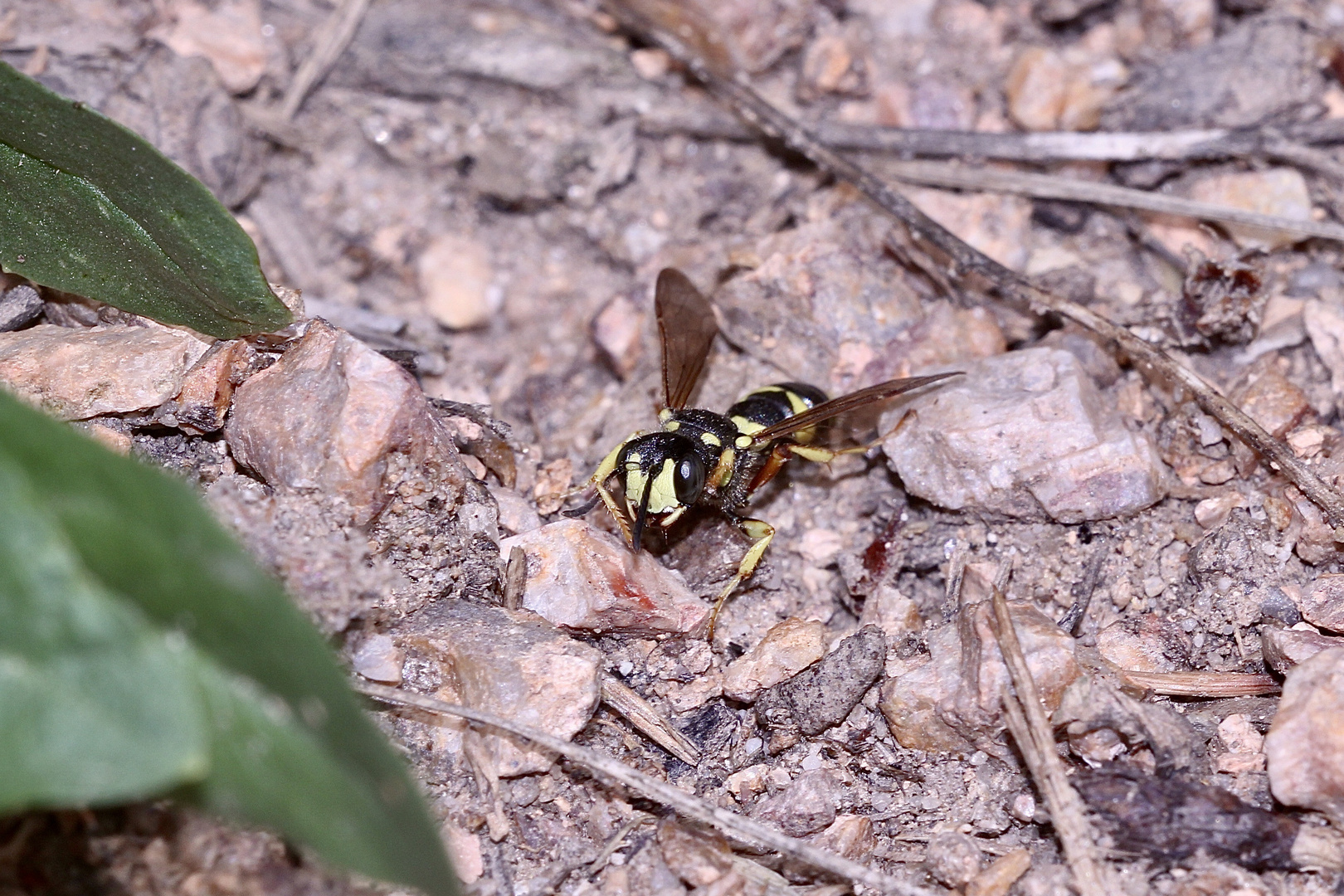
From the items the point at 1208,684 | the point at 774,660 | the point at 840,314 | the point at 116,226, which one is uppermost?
the point at 116,226

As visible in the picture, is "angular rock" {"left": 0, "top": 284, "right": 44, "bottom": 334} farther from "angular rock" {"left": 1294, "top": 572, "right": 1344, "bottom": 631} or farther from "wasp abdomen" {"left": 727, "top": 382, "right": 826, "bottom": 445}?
"angular rock" {"left": 1294, "top": 572, "right": 1344, "bottom": 631}

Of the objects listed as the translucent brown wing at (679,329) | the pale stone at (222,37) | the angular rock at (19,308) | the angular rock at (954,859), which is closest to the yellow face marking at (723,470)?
the translucent brown wing at (679,329)

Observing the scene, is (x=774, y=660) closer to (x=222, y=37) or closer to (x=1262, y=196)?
(x=1262, y=196)

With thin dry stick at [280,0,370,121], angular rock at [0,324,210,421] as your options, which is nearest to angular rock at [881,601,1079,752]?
angular rock at [0,324,210,421]

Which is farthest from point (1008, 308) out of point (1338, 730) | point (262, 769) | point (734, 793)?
point (262, 769)

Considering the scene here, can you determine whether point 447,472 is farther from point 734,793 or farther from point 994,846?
point 994,846

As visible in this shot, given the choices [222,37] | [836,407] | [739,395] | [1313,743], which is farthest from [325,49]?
[1313,743]
